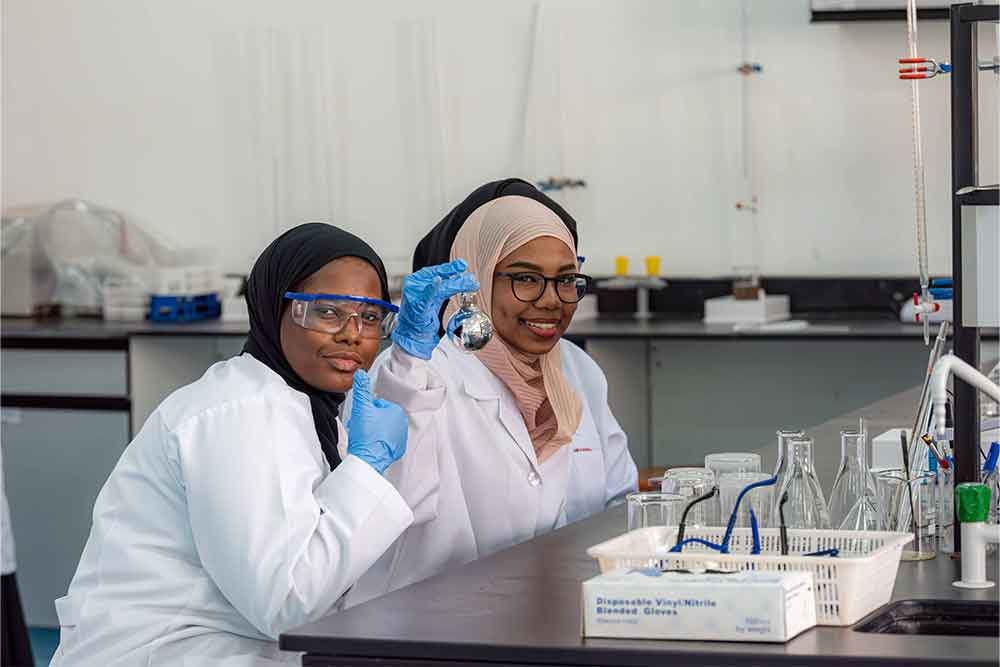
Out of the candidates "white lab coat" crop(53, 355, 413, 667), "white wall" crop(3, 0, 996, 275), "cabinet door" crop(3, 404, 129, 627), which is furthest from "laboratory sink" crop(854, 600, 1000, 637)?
"cabinet door" crop(3, 404, 129, 627)

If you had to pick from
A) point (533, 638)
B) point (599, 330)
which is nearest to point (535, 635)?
point (533, 638)

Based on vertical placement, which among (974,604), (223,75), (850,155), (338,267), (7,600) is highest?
(223,75)

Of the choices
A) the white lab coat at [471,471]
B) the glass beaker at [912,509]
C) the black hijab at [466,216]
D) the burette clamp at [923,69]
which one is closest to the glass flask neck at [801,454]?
the glass beaker at [912,509]

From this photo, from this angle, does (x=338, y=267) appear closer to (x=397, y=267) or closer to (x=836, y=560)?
(x=836, y=560)

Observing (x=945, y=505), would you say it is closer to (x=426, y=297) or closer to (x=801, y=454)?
(x=801, y=454)

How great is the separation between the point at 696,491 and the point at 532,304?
759mm

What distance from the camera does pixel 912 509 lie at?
1930mm

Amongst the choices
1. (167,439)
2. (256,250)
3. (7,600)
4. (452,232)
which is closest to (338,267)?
(167,439)

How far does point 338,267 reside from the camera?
2.09 meters

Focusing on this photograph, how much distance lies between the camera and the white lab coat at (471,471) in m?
2.28

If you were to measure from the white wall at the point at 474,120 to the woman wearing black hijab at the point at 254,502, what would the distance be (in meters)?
2.97

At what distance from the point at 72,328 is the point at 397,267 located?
113cm

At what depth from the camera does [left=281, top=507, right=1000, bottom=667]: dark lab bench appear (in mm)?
1382

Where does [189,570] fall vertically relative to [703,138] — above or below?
below
